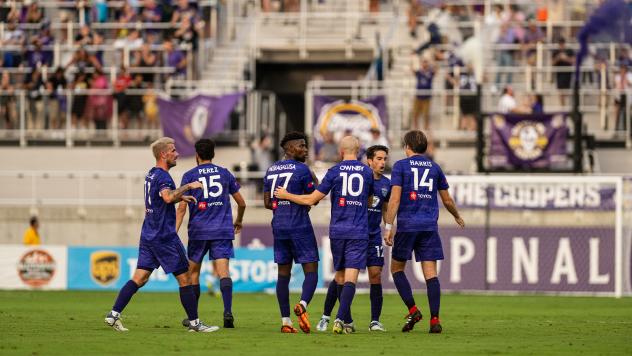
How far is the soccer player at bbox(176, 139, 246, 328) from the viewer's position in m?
16.6

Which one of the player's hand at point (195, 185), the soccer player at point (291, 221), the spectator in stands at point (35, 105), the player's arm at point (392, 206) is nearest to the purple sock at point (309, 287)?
the soccer player at point (291, 221)

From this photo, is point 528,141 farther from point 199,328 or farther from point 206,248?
point 199,328

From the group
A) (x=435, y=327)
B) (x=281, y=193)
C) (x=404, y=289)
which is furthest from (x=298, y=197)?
(x=435, y=327)

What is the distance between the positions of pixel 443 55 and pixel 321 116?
153 inches

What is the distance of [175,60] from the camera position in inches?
1479

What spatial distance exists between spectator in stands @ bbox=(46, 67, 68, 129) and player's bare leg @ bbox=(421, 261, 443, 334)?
22631 mm

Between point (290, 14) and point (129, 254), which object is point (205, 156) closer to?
point (129, 254)

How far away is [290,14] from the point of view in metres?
39.8

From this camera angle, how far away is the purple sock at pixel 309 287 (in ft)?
51.9

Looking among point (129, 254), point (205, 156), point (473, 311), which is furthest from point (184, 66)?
point (205, 156)

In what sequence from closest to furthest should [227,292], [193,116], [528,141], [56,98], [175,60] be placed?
[227,292], [528,141], [193,116], [56,98], [175,60]

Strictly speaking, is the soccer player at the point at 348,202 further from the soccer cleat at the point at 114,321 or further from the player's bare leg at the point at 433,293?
the soccer cleat at the point at 114,321

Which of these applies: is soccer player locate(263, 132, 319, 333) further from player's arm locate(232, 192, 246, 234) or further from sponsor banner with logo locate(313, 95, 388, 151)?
sponsor banner with logo locate(313, 95, 388, 151)

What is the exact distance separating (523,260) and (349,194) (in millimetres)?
13259
